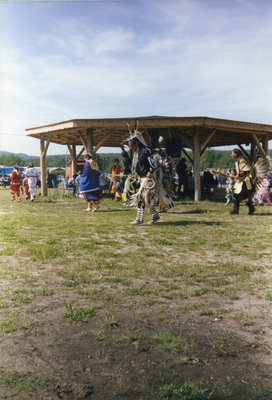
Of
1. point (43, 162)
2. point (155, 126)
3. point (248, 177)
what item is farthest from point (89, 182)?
point (43, 162)

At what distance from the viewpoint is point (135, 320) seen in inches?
113

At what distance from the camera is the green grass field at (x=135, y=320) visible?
2018 mm

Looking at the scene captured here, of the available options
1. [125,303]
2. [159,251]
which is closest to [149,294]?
[125,303]

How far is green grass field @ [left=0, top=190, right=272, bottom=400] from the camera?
6.62 feet

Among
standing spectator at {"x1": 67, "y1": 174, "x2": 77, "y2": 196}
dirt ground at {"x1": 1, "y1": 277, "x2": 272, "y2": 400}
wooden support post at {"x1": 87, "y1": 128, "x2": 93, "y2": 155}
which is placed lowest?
dirt ground at {"x1": 1, "y1": 277, "x2": 272, "y2": 400}

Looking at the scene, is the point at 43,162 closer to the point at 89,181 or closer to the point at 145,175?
the point at 89,181

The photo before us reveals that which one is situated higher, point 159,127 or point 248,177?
point 159,127

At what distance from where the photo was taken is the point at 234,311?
10.1 ft

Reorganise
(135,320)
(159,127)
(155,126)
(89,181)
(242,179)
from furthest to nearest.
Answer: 1. (159,127)
2. (155,126)
3. (89,181)
4. (242,179)
5. (135,320)

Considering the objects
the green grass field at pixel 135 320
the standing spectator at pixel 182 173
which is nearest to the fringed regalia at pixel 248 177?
the green grass field at pixel 135 320

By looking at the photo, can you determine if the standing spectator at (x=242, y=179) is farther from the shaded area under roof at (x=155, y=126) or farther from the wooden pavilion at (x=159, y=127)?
the shaded area under roof at (x=155, y=126)

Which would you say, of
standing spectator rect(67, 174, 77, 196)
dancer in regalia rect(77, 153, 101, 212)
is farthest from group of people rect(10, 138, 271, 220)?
standing spectator rect(67, 174, 77, 196)

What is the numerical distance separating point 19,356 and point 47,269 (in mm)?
2021

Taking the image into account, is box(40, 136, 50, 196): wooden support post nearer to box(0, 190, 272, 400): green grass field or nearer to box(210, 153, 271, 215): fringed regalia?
box(210, 153, 271, 215): fringed regalia
